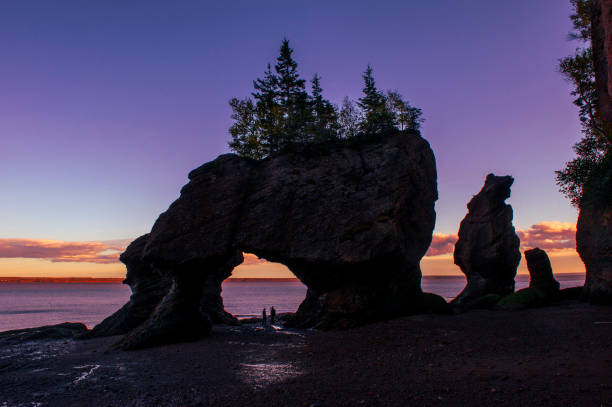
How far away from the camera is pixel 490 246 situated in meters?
34.2

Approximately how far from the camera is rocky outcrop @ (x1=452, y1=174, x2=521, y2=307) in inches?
1336

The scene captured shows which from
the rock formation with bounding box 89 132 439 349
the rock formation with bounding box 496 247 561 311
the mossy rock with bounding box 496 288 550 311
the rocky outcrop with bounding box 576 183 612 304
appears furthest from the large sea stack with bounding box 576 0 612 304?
the rock formation with bounding box 89 132 439 349

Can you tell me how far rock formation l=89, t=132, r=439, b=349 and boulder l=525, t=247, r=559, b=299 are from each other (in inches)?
373

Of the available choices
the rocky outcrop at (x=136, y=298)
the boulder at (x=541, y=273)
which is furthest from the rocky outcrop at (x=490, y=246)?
the rocky outcrop at (x=136, y=298)

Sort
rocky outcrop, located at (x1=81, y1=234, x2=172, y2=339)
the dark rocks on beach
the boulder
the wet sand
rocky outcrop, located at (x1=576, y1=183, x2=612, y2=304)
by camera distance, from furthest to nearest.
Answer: the boulder
the dark rocks on beach
rocky outcrop, located at (x1=81, y1=234, x2=172, y2=339)
rocky outcrop, located at (x1=576, y1=183, x2=612, y2=304)
the wet sand

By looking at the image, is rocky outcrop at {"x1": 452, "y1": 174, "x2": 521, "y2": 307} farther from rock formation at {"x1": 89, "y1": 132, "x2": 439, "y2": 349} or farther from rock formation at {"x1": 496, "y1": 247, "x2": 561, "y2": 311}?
rock formation at {"x1": 89, "y1": 132, "x2": 439, "y2": 349}

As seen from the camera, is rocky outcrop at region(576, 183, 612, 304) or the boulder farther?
the boulder

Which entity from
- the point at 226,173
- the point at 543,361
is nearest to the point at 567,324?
the point at 543,361

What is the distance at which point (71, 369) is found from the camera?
15016 millimetres

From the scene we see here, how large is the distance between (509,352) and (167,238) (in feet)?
55.2

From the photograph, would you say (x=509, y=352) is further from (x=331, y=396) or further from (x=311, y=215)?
(x=311, y=215)

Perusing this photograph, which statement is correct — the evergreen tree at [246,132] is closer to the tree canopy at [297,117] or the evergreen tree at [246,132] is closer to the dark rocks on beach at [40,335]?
the tree canopy at [297,117]

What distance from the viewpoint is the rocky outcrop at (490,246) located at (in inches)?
1336

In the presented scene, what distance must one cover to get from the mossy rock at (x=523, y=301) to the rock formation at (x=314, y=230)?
4908 mm
